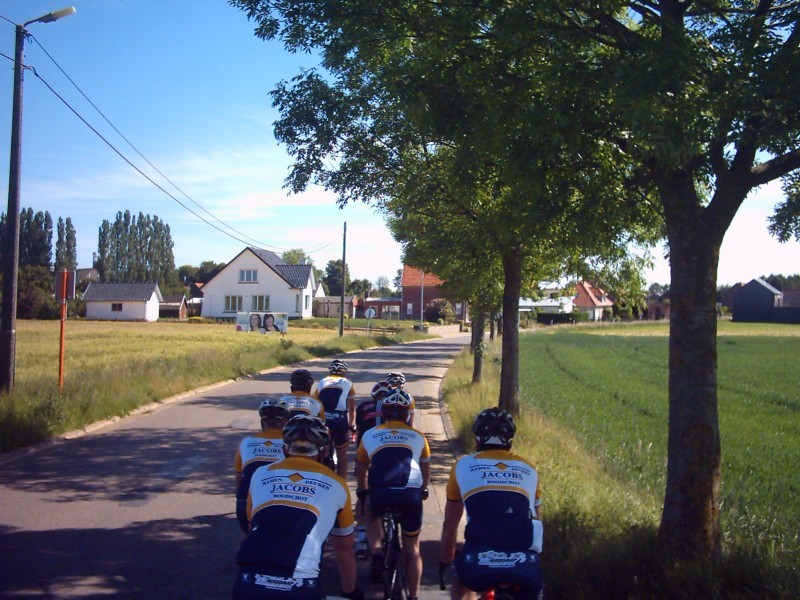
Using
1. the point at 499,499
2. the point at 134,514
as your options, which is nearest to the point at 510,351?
the point at 134,514

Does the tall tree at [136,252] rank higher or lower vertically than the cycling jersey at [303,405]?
higher

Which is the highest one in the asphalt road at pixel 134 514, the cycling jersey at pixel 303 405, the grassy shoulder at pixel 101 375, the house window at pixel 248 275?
the house window at pixel 248 275

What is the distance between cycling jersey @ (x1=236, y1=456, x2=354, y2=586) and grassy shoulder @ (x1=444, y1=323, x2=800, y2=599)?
238 cm

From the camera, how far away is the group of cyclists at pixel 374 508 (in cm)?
335

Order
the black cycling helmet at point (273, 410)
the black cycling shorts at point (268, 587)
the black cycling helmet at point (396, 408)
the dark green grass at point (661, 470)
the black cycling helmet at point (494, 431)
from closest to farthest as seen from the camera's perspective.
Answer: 1. the black cycling shorts at point (268, 587)
2. the black cycling helmet at point (494, 431)
3. the dark green grass at point (661, 470)
4. the black cycling helmet at point (273, 410)
5. the black cycling helmet at point (396, 408)

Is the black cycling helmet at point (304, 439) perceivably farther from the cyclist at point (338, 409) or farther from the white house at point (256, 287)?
the white house at point (256, 287)

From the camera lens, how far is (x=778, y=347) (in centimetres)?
4697

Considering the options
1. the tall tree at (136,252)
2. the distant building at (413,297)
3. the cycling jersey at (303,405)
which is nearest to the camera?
the cycling jersey at (303,405)

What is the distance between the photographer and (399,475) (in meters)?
5.16

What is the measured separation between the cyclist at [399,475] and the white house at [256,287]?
2603 inches

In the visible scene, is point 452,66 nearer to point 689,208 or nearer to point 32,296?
point 689,208

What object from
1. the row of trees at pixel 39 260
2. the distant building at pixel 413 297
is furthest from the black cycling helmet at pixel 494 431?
the distant building at pixel 413 297

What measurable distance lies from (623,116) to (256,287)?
68.4 meters

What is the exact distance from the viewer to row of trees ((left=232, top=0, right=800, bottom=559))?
17.7 feet
